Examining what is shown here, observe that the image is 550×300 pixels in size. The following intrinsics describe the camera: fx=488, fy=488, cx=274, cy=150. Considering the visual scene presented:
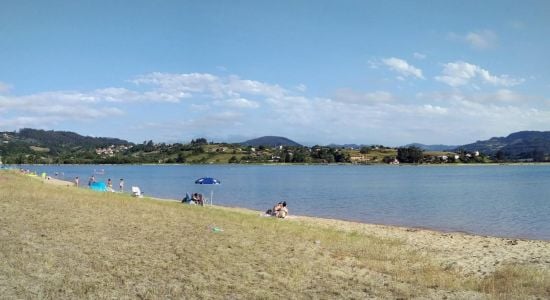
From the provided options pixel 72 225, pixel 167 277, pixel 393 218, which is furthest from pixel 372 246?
pixel 393 218

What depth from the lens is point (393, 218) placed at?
42.3 meters

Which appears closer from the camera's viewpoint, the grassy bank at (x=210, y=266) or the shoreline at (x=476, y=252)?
the grassy bank at (x=210, y=266)

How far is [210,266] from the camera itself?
13.6 metres

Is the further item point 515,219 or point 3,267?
point 515,219

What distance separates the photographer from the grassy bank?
36.7ft

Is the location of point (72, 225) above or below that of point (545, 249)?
above

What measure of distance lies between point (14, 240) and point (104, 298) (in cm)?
687

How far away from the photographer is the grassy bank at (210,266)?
11188 mm

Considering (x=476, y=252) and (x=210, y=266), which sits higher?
(x=210, y=266)

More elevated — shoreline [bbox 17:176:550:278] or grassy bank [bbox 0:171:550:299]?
grassy bank [bbox 0:171:550:299]

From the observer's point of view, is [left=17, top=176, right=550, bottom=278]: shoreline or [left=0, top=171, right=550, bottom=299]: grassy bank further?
[left=17, top=176, right=550, bottom=278]: shoreline

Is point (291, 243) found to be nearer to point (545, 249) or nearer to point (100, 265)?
point (100, 265)

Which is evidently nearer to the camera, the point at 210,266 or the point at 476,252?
the point at 210,266

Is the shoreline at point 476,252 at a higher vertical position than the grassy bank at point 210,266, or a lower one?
lower
